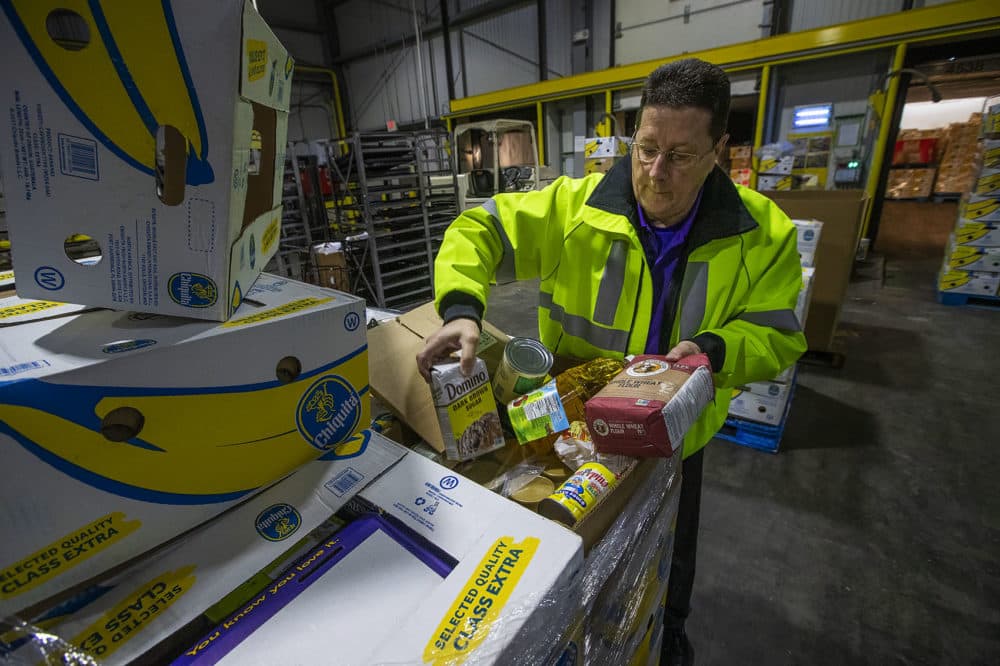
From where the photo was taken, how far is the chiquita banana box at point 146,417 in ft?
1.56

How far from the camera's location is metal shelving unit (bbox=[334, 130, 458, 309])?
199 inches

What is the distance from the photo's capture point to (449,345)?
3.13 ft

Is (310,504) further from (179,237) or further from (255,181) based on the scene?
(255,181)

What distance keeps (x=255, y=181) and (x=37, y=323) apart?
1.26 feet

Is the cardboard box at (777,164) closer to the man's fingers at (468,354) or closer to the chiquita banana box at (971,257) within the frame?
the chiquita banana box at (971,257)

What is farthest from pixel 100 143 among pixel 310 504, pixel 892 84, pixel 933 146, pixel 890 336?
pixel 933 146

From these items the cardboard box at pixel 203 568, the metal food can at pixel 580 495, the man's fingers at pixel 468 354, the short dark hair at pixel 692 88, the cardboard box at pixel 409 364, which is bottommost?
the metal food can at pixel 580 495

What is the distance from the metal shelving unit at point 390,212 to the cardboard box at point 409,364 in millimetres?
4168

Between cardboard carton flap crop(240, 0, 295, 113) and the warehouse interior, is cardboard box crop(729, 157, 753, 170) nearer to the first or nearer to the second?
the warehouse interior

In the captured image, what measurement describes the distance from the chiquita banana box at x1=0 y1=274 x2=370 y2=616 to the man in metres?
0.38

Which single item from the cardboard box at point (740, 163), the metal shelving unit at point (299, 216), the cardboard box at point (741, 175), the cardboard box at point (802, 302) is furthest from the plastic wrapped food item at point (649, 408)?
the cardboard box at point (740, 163)

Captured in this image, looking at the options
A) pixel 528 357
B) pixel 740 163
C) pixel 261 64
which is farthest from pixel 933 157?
pixel 261 64

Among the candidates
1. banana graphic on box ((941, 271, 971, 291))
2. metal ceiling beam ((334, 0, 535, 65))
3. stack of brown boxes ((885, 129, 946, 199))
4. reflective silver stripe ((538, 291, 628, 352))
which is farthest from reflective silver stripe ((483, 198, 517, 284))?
stack of brown boxes ((885, 129, 946, 199))

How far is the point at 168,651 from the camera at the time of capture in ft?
1.85
